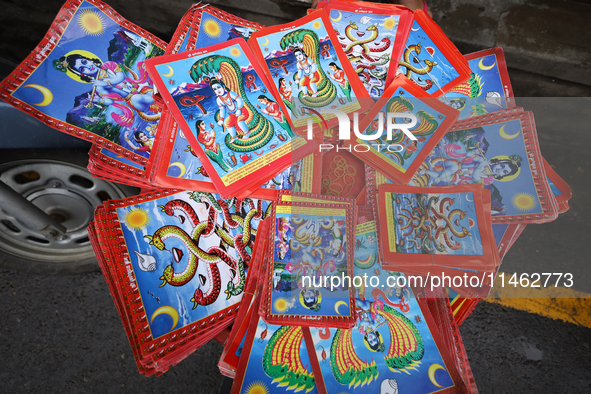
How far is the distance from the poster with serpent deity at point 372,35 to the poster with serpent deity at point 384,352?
2.65 ft

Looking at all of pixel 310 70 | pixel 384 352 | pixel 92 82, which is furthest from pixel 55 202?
pixel 384 352

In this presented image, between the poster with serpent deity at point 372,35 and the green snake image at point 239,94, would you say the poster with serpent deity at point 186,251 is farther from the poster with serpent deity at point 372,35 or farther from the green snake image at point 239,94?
the poster with serpent deity at point 372,35

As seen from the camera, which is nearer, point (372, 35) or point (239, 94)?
point (239, 94)

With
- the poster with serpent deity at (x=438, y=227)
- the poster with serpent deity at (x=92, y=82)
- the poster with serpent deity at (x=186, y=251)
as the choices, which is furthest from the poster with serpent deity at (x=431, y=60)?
the poster with serpent deity at (x=92, y=82)

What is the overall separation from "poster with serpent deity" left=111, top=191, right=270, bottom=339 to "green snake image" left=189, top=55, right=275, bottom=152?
21 cm

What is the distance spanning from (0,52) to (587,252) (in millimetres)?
3331

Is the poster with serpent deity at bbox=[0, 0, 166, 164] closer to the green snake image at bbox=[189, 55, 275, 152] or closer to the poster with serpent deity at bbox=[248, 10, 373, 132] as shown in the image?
the green snake image at bbox=[189, 55, 275, 152]

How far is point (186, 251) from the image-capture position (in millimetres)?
1077

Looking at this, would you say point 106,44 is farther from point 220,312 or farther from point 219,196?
point 220,312

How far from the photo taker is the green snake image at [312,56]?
3.76ft

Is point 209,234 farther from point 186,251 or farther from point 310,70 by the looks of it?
point 310,70

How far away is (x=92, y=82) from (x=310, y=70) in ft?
2.47

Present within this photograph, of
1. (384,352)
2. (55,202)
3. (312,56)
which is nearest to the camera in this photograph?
(384,352)

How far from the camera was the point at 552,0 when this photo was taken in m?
1.63
